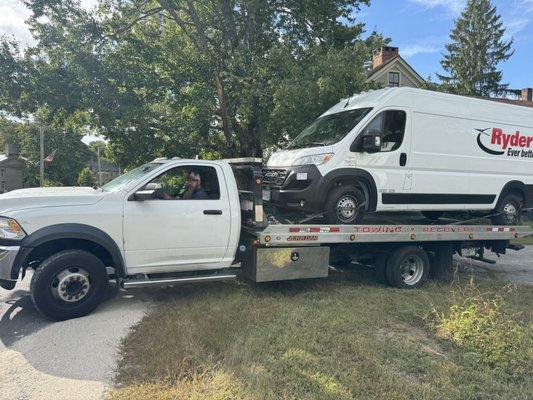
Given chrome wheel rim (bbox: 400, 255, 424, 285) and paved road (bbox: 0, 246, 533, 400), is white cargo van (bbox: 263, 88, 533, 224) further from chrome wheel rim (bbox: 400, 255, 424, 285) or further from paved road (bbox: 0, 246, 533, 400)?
paved road (bbox: 0, 246, 533, 400)

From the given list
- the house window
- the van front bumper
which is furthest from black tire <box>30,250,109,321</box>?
the house window

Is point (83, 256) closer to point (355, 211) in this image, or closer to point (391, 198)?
point (355, 211)

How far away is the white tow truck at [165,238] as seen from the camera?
17.0 feet

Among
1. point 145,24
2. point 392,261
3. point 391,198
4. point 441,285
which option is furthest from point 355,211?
point 145,24

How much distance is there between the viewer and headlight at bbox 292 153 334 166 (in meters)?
6.64

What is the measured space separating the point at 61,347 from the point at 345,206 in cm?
428

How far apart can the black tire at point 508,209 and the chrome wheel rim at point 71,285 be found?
23.9ft

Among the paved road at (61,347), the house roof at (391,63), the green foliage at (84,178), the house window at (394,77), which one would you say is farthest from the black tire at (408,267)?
the green foliage at (84,178)

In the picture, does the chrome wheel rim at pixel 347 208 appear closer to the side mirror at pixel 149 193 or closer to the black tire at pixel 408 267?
the black tire at pixel 408 267

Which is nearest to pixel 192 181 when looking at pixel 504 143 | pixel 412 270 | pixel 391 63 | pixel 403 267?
pixel 403 267

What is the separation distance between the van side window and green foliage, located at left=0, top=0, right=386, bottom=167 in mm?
3701

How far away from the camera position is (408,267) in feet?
25.5

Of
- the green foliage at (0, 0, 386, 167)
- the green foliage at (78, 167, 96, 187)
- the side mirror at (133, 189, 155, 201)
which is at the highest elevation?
the green foliage at (0, 0, 386, 167)

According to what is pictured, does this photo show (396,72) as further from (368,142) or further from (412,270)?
(368,142)
